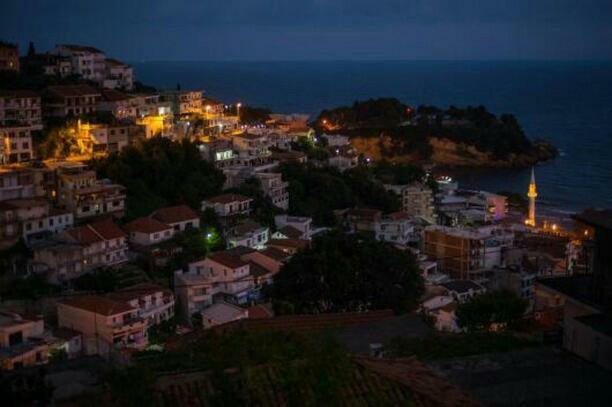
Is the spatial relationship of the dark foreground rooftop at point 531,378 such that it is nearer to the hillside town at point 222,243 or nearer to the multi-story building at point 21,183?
the hillside town at point 222,243

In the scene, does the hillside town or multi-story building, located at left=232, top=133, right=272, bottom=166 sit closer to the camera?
the hillside town

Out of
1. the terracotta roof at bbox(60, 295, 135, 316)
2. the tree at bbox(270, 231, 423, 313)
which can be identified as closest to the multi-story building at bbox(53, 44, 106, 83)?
the terracotta roof at bbox(60, 295, 135, 316)

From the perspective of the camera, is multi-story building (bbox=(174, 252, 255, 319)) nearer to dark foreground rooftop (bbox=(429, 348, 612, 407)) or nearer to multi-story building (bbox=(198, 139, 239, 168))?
multi-story building (bbox=(198, 139, 239, 168))

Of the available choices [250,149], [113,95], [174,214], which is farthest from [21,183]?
[250,149]

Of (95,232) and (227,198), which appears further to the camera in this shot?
(227,198)

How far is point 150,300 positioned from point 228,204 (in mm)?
5754

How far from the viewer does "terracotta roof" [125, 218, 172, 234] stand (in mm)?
15203

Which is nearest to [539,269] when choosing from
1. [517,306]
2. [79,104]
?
[517,306]

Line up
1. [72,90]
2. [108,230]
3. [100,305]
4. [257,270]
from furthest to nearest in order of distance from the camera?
[72,90]
[108,230]
[257,270]
[100,305]

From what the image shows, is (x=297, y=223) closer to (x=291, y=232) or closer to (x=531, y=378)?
(x=291, y=232)

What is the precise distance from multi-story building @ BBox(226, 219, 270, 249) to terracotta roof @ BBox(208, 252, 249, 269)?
5.46 feet

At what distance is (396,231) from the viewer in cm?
1825

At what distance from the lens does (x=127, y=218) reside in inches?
643

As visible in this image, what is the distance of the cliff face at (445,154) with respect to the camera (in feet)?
128
